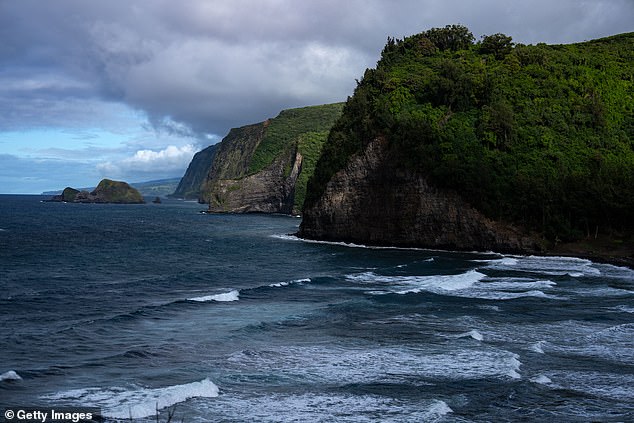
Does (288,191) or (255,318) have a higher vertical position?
(288,191)

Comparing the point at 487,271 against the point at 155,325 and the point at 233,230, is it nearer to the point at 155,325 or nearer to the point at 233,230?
the point at 155,325

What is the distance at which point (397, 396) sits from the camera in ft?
77.5

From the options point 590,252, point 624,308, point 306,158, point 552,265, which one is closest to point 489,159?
point 590,252

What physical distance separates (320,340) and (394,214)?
168ft

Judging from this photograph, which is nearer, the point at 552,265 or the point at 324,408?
the point at 324,408

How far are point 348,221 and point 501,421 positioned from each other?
6618 centimetres

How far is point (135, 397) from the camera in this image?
2264 cm

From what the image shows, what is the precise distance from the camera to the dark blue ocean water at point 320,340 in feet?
74.3

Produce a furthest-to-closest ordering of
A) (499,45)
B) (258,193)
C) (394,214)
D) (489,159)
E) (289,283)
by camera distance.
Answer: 1. (258,193)
2. (499,45)
3. (394,214)
4. (489,159)
5. (289,283)

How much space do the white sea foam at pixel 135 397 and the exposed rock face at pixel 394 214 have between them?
5666cm

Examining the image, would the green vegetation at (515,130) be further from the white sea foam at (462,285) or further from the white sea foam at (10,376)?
the white sea foam at (10,376)

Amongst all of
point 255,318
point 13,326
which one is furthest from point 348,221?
point 13,326

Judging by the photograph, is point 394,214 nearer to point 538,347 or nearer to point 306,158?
point 538,347

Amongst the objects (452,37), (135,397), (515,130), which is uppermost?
(452,37)
